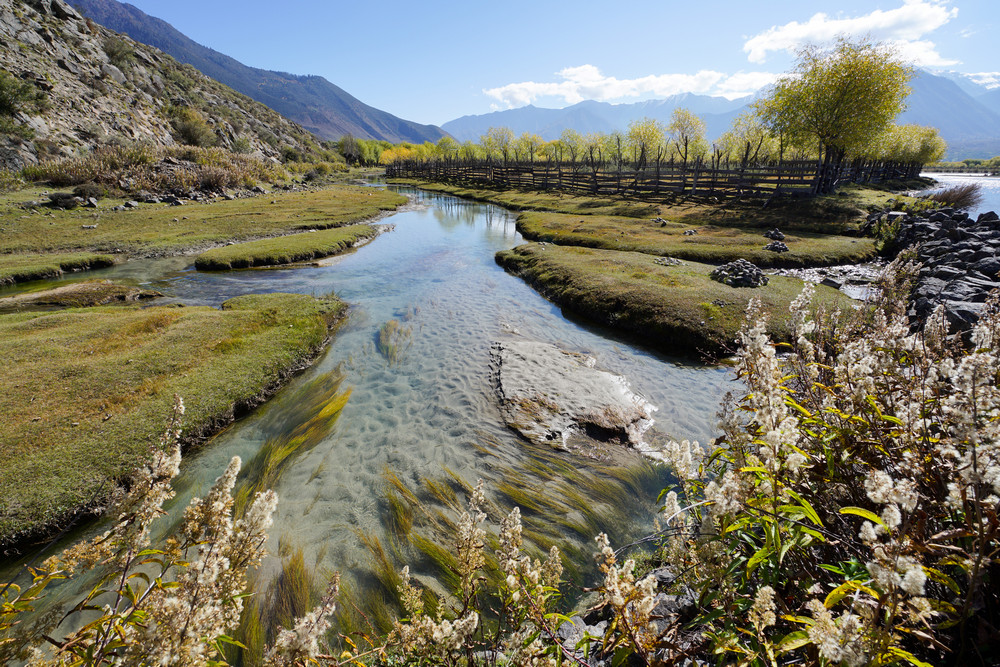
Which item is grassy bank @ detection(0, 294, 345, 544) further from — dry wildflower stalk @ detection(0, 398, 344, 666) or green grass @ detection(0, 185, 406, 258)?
green grass @ detection(0, 185, 406, 258)

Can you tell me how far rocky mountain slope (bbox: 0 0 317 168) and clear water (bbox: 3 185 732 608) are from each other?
41445mm

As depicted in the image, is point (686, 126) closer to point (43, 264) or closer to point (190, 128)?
point (43, 264)

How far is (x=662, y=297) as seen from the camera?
17.7 m

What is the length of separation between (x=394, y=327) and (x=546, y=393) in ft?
26.1

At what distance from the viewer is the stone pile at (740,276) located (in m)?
19.2

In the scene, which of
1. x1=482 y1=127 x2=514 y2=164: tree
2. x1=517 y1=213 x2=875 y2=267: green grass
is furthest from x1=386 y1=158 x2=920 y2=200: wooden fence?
x1=517 y1=213 x2=875 y2=267: green grass

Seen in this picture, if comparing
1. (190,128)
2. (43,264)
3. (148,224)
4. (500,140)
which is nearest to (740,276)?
(43,264)

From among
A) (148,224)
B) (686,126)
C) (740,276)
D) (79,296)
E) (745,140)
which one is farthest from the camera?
(745,140)

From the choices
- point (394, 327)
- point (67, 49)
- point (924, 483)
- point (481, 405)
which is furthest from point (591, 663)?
point (67, 49)

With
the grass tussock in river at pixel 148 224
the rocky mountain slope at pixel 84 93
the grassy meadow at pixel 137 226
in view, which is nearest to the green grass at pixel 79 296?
the grassy meadow at pixel 137 226

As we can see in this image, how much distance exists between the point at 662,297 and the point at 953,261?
41.4 feet

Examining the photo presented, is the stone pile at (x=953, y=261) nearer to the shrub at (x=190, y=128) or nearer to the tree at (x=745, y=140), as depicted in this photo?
the tree at (x=745, y=140)

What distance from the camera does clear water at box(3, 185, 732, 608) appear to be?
8359 millimetres

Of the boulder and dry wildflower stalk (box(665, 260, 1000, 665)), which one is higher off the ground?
dry wildflower stalk (box(665, 260, 1000, 665))
